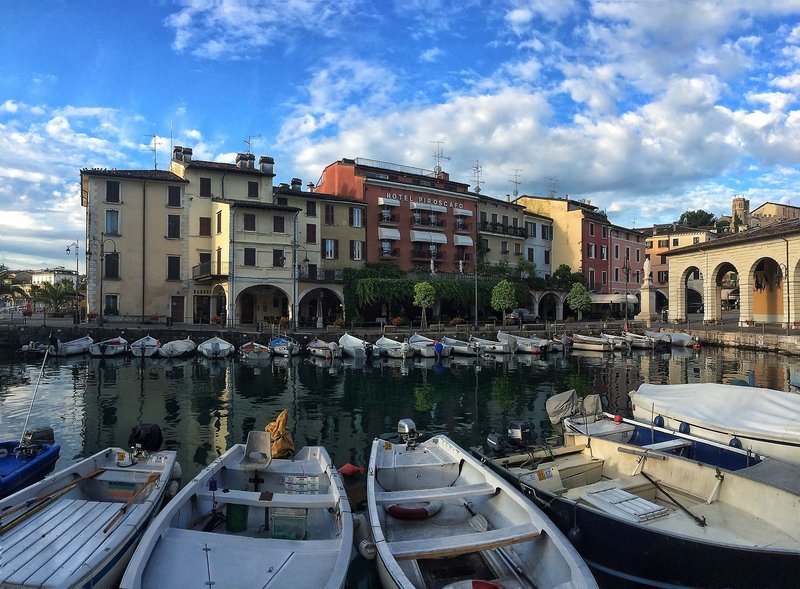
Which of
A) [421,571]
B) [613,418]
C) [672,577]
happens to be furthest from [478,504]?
[613,418]

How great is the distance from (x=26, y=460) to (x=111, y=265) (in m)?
37.4

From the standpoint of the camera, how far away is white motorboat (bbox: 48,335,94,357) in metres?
35.2

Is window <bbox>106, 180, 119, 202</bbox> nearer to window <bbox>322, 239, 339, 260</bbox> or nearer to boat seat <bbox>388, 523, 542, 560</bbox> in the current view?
window <bbox>322, 239, 339, 260</bbox>

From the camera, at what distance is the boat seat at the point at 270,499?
25.0 feet

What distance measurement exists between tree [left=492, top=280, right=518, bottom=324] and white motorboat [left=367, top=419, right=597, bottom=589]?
41.2 m

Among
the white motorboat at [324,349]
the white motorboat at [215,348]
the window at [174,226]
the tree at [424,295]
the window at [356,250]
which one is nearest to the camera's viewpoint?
the white motorboat at [215,348]

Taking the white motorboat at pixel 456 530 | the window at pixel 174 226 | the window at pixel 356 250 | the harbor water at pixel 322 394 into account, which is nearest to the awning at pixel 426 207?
the window at pixel 356 250

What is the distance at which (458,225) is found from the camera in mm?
58031

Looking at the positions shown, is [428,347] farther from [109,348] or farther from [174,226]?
[174,226]

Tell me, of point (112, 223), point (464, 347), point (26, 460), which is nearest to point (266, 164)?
point (112, 223)

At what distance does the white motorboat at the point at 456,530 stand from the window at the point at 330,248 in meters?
40.3

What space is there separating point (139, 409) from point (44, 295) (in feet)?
150

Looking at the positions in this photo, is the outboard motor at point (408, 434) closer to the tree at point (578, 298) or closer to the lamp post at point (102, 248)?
the lamp post at point (102, 248)

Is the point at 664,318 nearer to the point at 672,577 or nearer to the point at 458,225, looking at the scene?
the point at 458,225
